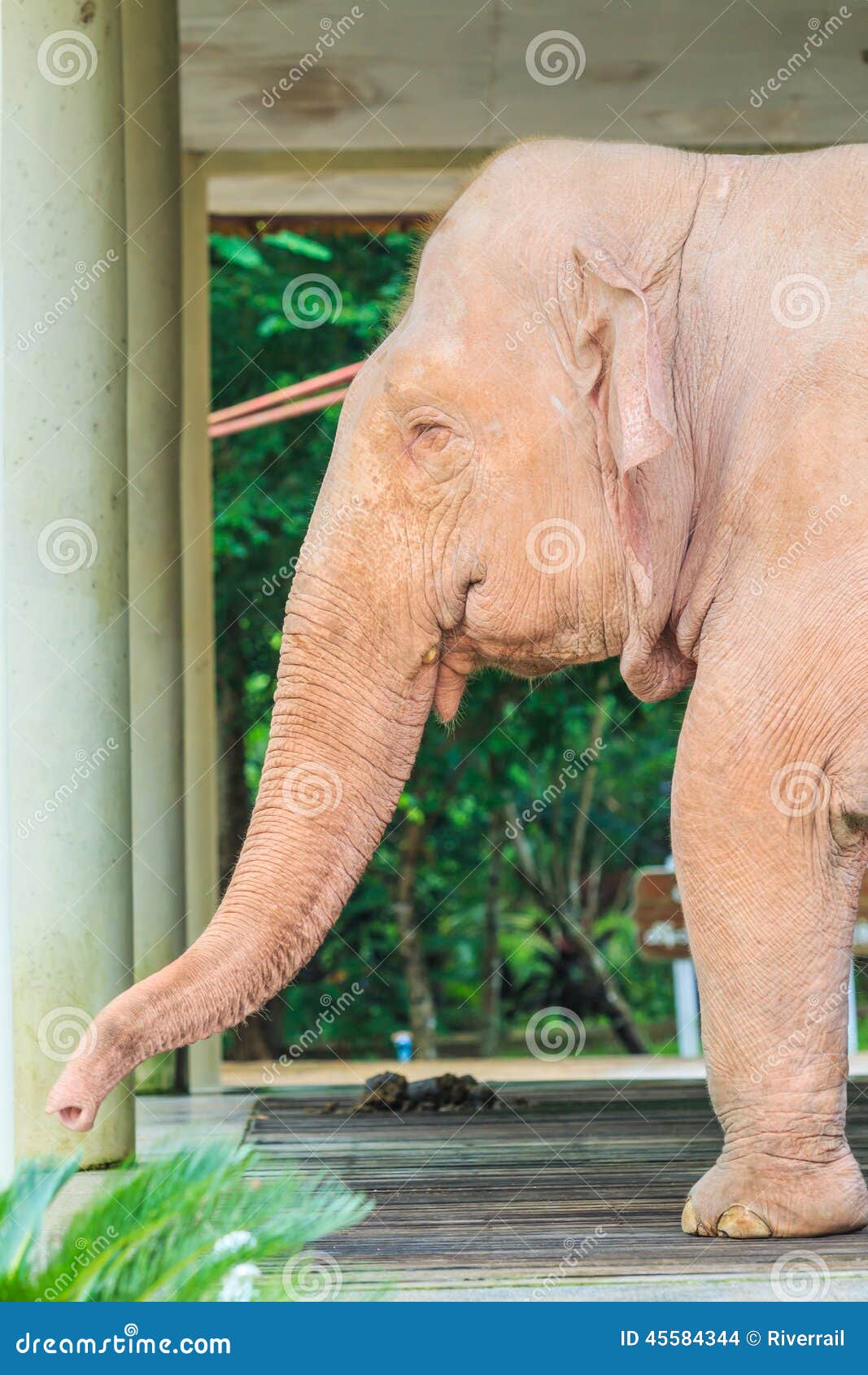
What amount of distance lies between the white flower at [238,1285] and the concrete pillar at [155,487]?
10.9 ft

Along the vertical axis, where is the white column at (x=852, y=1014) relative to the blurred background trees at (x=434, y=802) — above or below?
below

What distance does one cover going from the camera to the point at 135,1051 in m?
2.72
